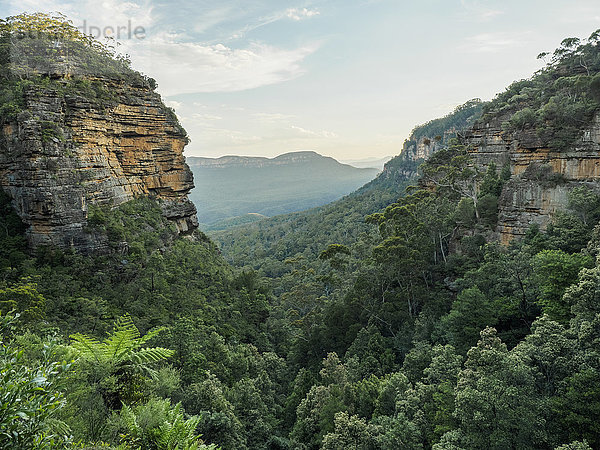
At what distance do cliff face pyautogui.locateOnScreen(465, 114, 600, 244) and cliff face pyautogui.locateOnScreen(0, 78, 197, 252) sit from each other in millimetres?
30371

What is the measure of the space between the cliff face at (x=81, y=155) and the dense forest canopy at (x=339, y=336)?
1.38 metres

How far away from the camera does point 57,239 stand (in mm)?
22688

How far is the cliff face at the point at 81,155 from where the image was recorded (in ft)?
72.0

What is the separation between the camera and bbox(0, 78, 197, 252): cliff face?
2194cm

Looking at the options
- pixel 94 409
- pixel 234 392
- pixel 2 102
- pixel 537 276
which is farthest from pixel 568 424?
pixel 2 102

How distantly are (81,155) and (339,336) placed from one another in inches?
973

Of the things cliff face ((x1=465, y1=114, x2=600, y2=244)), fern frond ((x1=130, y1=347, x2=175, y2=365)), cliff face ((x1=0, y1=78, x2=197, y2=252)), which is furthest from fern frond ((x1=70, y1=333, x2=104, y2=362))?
cliff face ((x1=465, y1=114, x2=600, y2=244))

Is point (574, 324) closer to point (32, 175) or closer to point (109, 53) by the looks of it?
point (32, 175)

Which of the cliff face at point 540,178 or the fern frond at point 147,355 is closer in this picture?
the fern frond at point 147,355

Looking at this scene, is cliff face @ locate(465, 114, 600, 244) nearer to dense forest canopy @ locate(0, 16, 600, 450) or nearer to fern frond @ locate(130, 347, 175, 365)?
dense forest canopy @ locate(0, 16, 600, 450)

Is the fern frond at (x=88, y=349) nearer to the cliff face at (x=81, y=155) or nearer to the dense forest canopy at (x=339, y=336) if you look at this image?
the dense forest canopy at (x=339, y=336)

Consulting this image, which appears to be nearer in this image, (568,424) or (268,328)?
(568,424)

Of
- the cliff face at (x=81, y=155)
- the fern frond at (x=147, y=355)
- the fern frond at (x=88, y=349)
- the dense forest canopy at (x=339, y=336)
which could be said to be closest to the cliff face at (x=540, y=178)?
the dense forest canopy at (x=339, y=336)

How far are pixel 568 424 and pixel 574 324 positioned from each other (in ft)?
10.9
